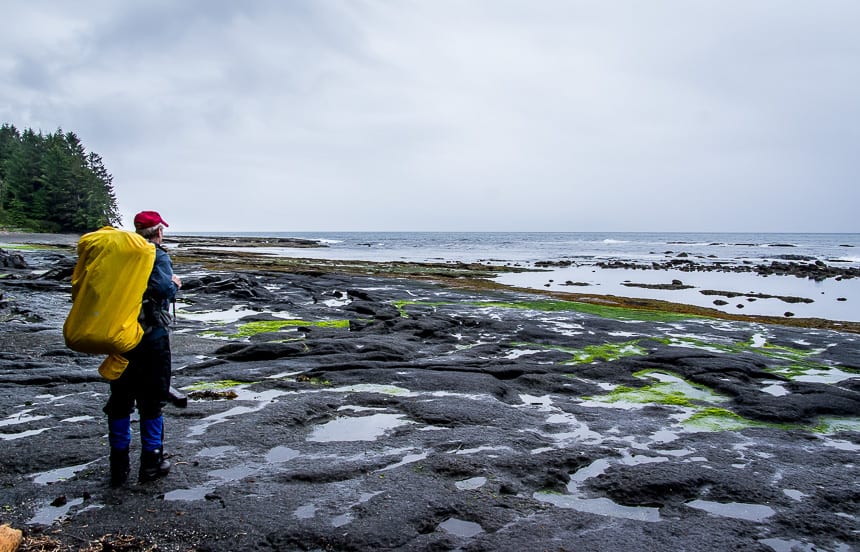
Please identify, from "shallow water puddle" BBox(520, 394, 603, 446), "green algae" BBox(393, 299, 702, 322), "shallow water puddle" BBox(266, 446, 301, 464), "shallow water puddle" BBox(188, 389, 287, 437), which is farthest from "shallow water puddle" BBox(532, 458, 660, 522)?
"green algae" BBox(393, 299, 702, 322)

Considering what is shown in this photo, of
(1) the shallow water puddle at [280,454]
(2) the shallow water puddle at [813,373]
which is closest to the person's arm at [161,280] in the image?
(1) the shallow water puddle at [280,454]

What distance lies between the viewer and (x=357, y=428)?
24.5 feet

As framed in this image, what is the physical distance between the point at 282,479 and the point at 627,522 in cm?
342

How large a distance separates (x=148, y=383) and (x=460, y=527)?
10.8ft

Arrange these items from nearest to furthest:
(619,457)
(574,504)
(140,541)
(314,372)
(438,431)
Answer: (140,541) → (574,504) → (619,457) → (438,431) → (314,372)

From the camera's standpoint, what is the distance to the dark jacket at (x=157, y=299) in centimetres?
530

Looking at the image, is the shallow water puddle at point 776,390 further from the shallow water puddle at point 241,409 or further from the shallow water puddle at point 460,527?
the shallow water puddle at point 241,409

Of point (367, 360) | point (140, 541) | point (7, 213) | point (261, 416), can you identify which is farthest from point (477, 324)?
point (7, 213)

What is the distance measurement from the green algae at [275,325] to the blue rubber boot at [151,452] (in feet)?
31.1

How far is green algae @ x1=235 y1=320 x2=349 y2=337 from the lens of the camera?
15.2m

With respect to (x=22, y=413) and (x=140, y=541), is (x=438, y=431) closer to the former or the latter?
(x=140, y=541)

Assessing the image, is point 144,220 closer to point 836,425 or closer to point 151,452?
A: point 151,452

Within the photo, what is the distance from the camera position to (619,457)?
6.62 metres

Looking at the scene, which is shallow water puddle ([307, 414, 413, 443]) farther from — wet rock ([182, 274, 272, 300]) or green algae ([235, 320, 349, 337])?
wet rock ([182, 274, 272, 300])
